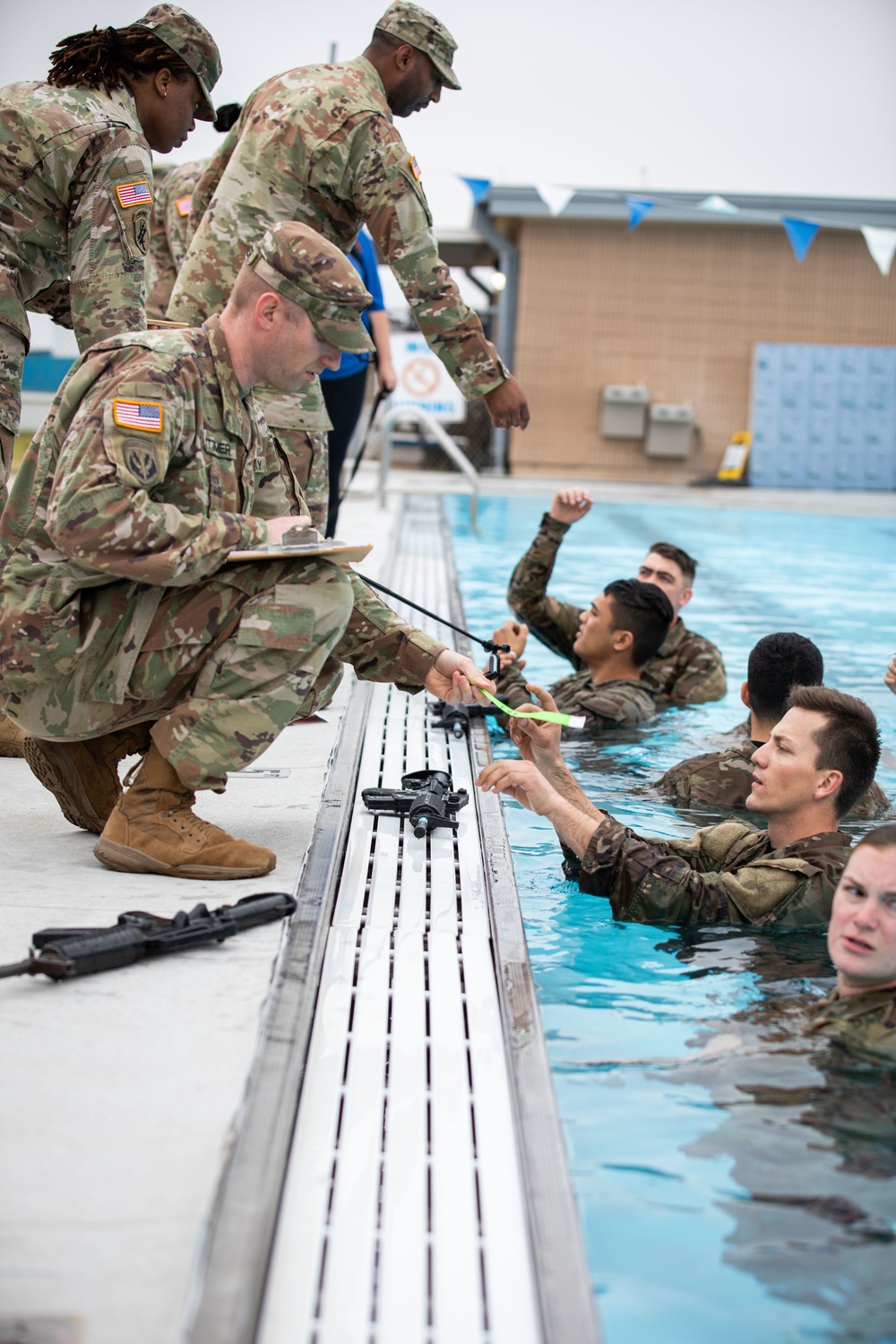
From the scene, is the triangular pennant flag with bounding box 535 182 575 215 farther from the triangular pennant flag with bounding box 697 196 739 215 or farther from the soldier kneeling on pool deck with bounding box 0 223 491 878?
the soldier kneeling on pool deck with bounding box 0 223 491 878

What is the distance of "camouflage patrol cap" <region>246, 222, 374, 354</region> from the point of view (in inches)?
94.9

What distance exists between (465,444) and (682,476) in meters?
3.19

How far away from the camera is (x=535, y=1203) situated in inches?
62.1

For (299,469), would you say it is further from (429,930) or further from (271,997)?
(271,997)

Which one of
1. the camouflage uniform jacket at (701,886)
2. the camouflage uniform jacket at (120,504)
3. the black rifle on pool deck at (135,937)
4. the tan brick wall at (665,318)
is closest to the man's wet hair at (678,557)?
the camouflage uniform jacket at (701,886)

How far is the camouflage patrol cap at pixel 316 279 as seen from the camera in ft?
7.91

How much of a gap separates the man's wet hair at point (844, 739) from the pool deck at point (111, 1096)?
3.84ft

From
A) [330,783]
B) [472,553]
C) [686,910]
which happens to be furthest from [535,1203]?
[472,553]

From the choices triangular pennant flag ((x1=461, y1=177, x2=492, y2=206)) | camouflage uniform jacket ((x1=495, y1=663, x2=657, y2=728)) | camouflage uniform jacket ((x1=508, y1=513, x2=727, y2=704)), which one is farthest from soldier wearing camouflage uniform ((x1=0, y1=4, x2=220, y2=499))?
triangular pennant flag ((x1=461, y1=177, x2=492, y2=206))

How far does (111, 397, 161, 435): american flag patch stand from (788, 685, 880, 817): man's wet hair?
1533 mm

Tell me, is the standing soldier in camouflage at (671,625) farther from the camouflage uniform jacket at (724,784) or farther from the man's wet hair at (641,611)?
the camouflage uniform jacket at (724,784)

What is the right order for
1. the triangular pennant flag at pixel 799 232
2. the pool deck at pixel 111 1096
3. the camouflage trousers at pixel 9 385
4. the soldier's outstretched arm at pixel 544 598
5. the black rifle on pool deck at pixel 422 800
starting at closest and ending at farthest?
the pool deck at pixel 111 1096, the black rifle on pool deck at pixel 422 800, the camouflage trousers at pixel 9 385, the soldier's outstretched arm at pixel 544 598, the triangular pennant flag at pixel 799 232

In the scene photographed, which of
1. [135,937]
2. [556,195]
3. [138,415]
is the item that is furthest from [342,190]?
[556,195]

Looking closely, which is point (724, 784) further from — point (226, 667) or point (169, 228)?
point (169, 228)
